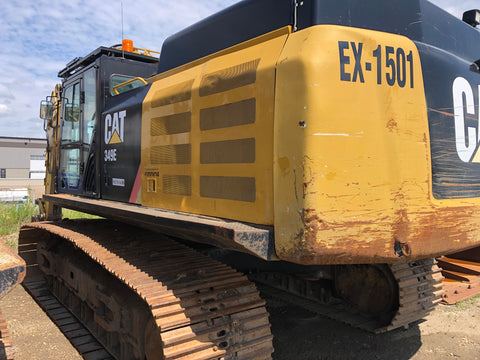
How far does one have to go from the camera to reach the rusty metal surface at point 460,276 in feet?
14.7

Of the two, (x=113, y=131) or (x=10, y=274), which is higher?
(x=113, y=131)

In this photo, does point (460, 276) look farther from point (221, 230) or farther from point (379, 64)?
point (221, 230)

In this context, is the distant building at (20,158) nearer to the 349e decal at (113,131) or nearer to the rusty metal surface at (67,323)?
the rusty metal surface at (67,323)

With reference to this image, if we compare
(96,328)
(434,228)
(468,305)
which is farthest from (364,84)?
(468,305)

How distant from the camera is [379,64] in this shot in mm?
2178

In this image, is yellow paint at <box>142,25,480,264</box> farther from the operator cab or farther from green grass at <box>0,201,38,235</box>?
green grass at <box>0,201,38,235</box>

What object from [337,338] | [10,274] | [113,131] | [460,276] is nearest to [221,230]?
[10,274]

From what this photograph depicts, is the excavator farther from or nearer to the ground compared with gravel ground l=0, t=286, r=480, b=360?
farther from the ground

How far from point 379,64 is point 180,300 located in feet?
5.78

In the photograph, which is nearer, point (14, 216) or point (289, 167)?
point (289, 167)

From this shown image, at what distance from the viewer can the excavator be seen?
6.75 ft

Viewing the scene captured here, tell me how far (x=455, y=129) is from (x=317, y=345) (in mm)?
2289

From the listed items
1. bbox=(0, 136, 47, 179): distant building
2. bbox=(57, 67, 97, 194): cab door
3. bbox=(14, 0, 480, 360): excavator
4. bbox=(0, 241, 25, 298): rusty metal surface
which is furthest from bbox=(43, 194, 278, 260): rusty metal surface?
bbox=(0, 136, 47, 179): distant building

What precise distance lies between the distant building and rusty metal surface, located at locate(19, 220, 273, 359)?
45457 millimetres
